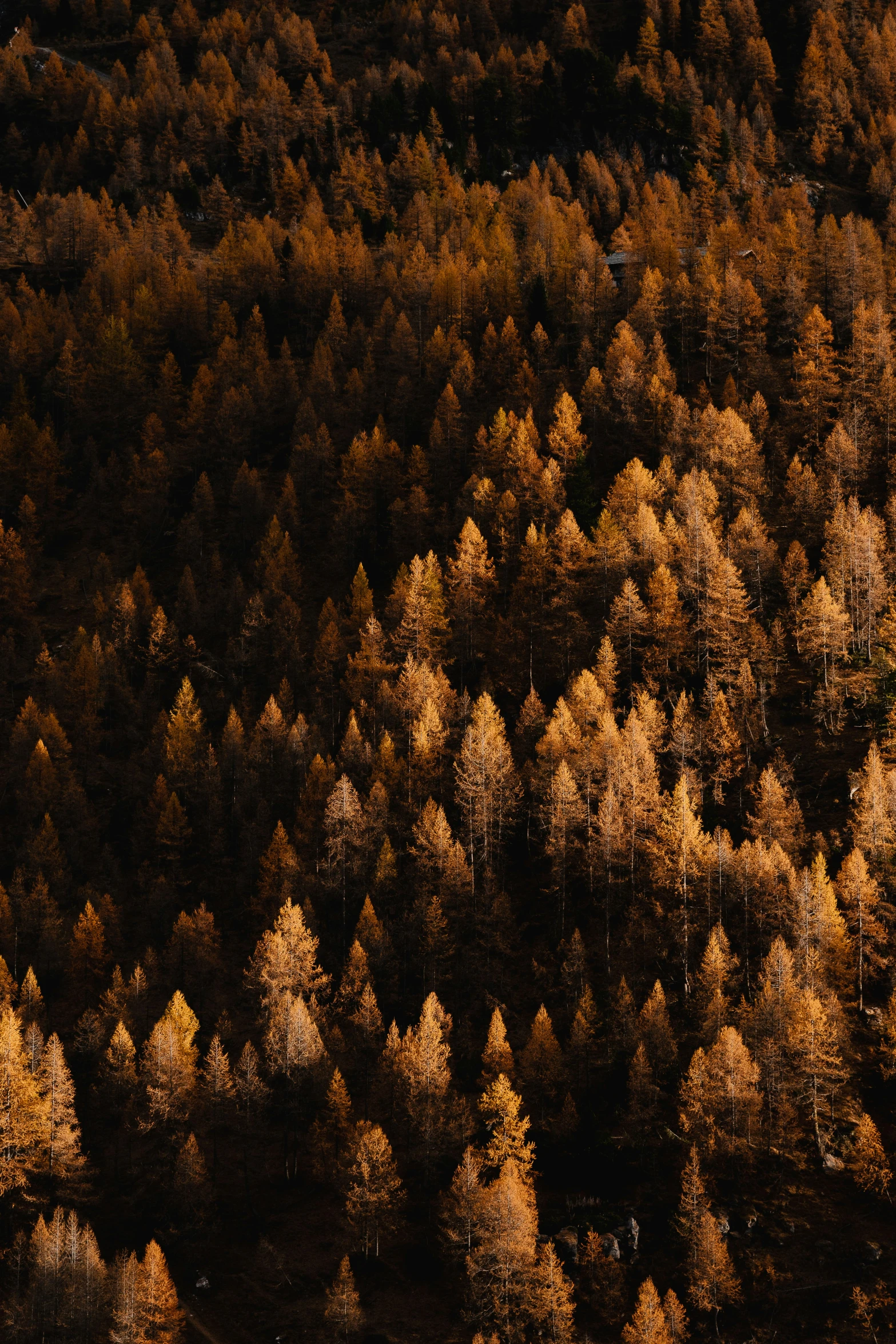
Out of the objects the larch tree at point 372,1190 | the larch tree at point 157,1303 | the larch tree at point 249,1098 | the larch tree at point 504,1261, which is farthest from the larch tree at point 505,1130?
the larch tree at point 157,1303

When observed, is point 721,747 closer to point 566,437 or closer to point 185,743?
point 185,743

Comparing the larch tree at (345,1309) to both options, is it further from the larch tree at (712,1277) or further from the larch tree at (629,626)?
the larch tree at (629,626)

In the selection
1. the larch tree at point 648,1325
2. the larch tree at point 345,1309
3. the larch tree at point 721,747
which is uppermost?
the larch tree at point 721,747

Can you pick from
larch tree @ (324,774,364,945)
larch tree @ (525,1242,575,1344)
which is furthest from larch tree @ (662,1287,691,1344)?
larch tree @ (324,774,364,945)

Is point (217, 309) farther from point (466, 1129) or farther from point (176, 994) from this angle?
point (466, 1129)

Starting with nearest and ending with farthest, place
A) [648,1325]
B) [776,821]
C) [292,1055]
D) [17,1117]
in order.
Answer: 1. [648,1325]
2. [17,1117]
3. [292,1055]
4. [776,821]

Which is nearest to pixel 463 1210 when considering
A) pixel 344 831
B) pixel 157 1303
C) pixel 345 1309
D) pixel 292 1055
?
pixel 345 1309

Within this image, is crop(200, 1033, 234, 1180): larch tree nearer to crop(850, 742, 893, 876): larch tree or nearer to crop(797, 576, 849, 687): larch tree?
crop(850, 742, 893, 876): larch tree

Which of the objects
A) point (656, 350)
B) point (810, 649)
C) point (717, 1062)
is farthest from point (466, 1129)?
Result: point (656, 350)
